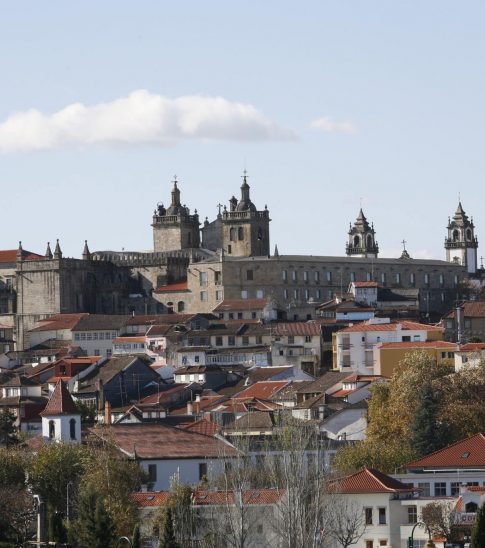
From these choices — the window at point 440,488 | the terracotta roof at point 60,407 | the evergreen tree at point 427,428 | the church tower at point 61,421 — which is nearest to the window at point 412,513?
the window at point 440,488

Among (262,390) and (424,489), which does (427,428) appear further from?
(262,390)

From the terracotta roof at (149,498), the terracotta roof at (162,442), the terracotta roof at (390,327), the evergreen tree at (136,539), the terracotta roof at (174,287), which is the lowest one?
the evergreen tree at (136,539)

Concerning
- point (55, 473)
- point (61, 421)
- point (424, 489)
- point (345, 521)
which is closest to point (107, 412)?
point (61, 421)

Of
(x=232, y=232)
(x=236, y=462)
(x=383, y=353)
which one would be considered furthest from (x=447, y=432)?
(x=232, y=232)

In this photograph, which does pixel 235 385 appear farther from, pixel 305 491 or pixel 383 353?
pixel 305 491

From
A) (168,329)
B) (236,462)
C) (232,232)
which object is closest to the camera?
(236,462)

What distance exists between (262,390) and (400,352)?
909 centimetres

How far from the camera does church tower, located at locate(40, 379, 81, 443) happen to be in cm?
10212

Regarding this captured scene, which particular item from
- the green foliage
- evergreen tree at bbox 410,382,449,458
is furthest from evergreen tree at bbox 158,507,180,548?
evergreen tree at bbox 410,382,449,458

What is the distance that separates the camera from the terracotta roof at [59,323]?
15888 centimetres

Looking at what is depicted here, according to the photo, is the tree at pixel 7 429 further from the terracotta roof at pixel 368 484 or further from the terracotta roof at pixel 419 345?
the terracotta roof at pixel 419 345

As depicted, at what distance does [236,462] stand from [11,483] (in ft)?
29.6

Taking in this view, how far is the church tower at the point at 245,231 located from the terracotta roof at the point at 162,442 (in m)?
73.6

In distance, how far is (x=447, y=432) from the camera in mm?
104000
